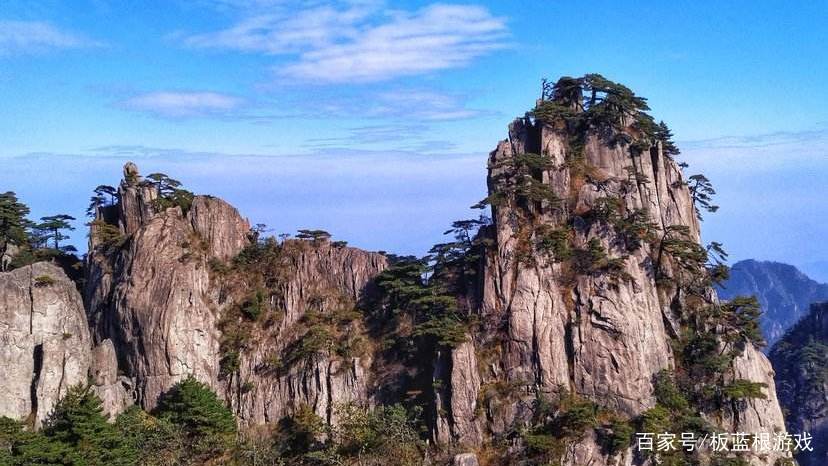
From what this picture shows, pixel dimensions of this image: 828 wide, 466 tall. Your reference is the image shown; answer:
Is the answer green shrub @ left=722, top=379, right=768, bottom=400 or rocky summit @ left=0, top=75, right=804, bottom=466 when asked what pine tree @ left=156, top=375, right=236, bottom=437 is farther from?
green shrub @ left=722, top=379, right=768, bottom=400

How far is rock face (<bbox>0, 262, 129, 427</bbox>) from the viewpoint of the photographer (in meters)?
48.6

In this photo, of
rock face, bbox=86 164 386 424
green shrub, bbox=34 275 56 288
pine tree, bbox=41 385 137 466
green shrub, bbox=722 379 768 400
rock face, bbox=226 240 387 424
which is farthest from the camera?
rock face, bbox=226 240 387 424

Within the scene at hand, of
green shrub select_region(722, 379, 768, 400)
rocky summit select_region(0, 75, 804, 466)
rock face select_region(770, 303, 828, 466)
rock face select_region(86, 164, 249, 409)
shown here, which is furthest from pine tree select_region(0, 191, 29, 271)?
rock face select_region(770, 303, 828, 466)

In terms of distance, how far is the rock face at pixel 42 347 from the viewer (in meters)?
48.6

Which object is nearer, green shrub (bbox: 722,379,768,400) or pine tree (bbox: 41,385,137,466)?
pine tree (bbox: 41,385,137,466)

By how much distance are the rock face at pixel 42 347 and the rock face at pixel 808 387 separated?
97.7 m

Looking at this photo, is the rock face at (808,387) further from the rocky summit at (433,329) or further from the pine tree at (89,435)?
the pine tree at (89,435)

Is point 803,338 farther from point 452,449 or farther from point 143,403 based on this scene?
point 143,403

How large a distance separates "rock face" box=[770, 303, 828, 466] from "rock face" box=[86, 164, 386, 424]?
8057 cm

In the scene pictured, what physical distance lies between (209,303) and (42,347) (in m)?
12.8

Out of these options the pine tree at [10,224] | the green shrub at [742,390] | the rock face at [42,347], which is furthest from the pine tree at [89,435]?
the green shrub at [742,390]

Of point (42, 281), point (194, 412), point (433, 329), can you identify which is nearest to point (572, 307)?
point (433, 329)

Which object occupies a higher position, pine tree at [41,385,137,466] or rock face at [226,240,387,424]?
rock face at [226,240,387,424]

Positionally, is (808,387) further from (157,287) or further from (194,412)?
(157,287)
